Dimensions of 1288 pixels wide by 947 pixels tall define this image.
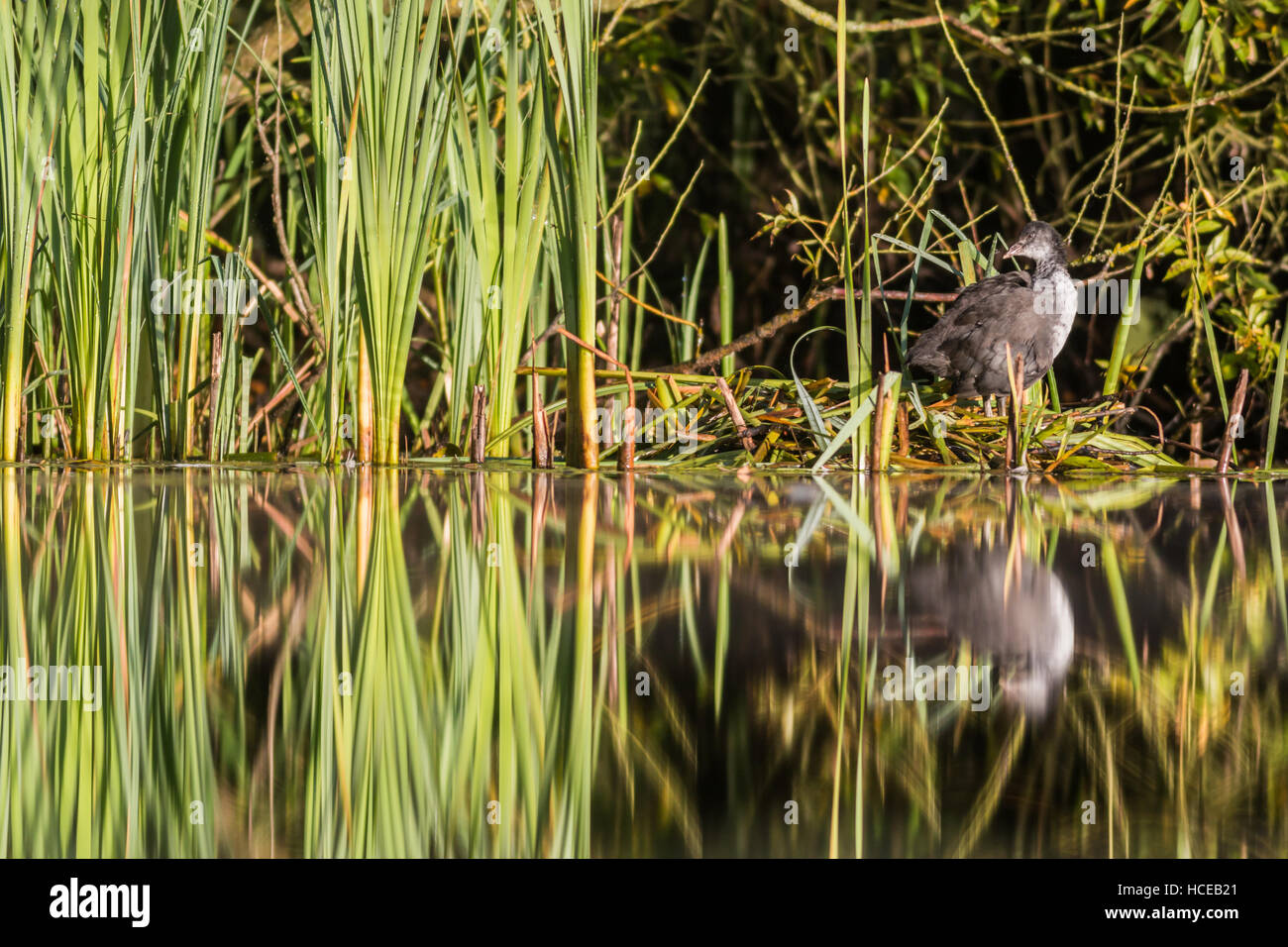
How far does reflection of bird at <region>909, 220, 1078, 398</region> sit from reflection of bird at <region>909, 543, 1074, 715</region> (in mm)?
1032

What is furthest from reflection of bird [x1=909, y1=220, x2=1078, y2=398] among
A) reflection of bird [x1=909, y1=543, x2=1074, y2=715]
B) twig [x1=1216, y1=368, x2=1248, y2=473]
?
reflection of bird [x1=909, y1=543, x2=1074, y2=715]

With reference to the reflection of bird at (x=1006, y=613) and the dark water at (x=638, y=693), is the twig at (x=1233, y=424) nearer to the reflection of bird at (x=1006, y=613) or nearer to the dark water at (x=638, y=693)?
the dark water at (x=638, y=693)

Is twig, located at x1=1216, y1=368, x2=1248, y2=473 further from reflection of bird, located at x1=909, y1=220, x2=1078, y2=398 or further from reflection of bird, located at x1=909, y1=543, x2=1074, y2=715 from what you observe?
reflection of bird, located at x1=909, y1=543, x2=1074, y2=715

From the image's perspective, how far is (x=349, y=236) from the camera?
170 cm

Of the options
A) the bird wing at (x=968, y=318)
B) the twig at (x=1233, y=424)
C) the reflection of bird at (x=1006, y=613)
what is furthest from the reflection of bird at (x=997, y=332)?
the reflection of bird at (x=1006, y=613)

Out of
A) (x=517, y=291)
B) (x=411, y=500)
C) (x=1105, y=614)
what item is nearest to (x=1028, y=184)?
(x=517, y=291)

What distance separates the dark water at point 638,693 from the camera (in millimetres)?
468

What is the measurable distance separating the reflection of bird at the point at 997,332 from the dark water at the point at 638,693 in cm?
92

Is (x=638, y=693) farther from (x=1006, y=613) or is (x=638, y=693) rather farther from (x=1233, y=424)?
(x=1233, y=424)

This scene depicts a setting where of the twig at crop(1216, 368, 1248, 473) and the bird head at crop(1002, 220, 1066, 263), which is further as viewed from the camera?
the bird head at crop(1002, 220, 1066, 263)

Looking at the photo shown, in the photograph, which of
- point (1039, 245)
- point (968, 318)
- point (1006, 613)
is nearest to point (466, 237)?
point (968, 318)

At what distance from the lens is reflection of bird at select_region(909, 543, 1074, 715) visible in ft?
2.07

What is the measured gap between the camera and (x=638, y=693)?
2.01 ft

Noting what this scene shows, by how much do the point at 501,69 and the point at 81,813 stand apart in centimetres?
222
